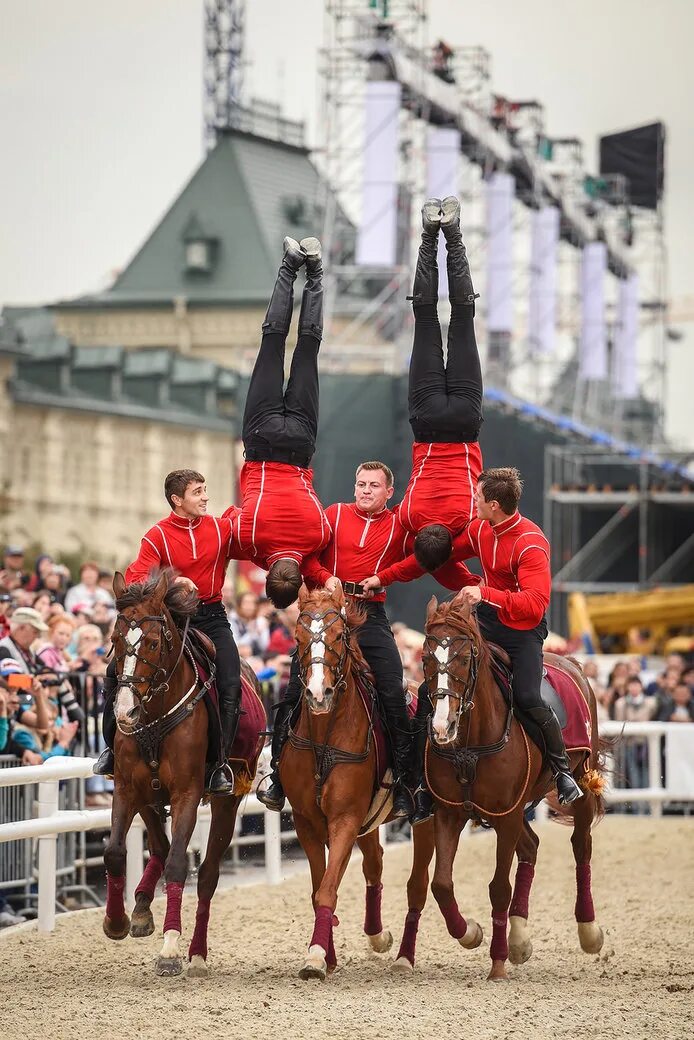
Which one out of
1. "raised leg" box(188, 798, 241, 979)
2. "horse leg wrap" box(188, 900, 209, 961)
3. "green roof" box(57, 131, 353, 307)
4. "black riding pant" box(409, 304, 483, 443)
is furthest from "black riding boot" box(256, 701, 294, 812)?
"green roof" box(57, 131, 353, 307)

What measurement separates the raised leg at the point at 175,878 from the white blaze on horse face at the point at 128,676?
667mm

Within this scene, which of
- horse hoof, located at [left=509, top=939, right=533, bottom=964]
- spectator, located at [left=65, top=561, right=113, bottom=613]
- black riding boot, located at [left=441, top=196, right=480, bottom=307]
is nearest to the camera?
horse hoof, located at [left=509, top=939, right=533, bottom=964]

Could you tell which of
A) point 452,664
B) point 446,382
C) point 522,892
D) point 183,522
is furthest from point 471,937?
point 446,382

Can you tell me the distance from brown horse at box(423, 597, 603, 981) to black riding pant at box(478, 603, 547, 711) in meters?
0.16

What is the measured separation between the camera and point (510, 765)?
861cm

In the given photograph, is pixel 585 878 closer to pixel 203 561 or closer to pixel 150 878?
pixel 150 878

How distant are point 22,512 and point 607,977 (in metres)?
25.4

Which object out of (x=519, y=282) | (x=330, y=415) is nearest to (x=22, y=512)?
(x=330, y=415)

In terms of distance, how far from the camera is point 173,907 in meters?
8.15

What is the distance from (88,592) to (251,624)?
1.82 meters

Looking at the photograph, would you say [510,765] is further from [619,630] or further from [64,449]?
[64,449]

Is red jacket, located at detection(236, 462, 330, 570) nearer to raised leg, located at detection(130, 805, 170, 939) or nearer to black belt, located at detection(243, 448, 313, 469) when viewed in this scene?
black belt, located at detection(243, 448, 313, 469)

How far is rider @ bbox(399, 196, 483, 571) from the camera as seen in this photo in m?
9.05

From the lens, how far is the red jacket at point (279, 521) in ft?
29.2
